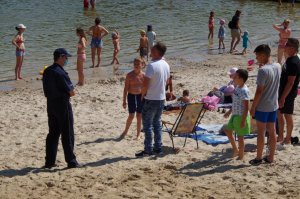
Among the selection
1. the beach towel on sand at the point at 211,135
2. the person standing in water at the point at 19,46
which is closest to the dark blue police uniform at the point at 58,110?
the beach towel on sand at the point at 211,135

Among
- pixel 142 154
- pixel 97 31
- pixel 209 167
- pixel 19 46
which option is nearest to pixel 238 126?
pixel 209 167

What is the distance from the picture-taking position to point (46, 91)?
7.46 meters

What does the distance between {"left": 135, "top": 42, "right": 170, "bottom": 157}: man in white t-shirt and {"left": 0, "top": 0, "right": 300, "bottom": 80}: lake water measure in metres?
9.68

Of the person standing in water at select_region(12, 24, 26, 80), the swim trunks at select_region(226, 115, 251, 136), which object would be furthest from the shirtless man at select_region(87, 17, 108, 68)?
the swim trunks at select_region(226, 115, 251, 136)

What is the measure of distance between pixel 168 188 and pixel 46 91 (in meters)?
2.05

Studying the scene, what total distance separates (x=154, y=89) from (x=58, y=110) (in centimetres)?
134

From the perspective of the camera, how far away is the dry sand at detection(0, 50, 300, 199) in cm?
690

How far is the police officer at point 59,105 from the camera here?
290 inches

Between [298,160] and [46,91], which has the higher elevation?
[46,91]

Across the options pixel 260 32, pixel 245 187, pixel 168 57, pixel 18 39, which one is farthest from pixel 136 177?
pixel 260 32

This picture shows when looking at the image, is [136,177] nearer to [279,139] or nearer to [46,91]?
[46,91]

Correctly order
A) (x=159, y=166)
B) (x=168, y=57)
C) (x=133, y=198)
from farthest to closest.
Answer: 1. (x=168, y=57)
2. (x=159, y=166)
3. (x=133, y=198)

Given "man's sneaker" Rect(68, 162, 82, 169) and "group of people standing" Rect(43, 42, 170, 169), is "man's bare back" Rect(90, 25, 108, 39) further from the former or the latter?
"man's sneaker" Rect(68, 162, 82, 169)

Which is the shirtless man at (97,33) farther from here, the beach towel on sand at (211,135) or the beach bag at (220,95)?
the beach towel on sand at (211,135)
